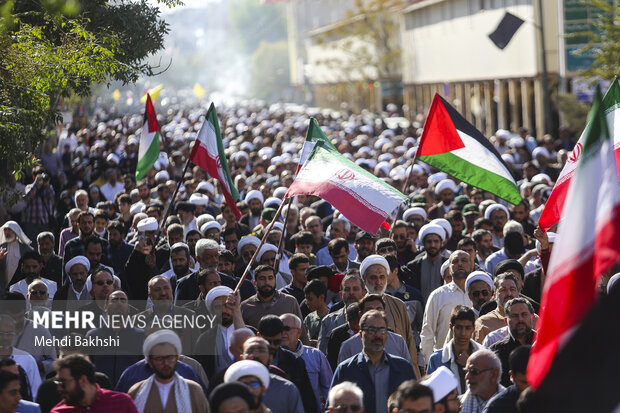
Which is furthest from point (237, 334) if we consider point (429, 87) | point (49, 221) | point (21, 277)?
point (429, 87)

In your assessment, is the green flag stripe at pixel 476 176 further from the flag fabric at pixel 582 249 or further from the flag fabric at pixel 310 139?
the flag fabric at pixel 582 249

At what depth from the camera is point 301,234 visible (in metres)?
12.3

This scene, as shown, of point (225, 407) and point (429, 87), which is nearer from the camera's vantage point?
point (225, 407)

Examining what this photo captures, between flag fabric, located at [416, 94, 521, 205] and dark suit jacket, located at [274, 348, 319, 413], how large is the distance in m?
3.97

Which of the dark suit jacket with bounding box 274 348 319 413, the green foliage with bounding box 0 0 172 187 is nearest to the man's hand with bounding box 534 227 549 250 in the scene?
the dark suit jacket with bounding box 274 348 319 413

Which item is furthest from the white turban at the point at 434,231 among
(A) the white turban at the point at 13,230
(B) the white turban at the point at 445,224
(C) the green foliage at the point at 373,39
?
(C) the green foliage at the point at 373,39

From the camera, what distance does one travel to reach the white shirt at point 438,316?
9461 millimetres

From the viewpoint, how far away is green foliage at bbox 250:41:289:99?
124562mm

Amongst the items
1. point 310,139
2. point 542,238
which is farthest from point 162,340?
point 310,139

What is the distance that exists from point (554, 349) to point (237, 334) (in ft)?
9.94

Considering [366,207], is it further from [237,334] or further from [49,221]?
[49,221]

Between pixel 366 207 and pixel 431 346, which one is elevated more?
pixel 366 207

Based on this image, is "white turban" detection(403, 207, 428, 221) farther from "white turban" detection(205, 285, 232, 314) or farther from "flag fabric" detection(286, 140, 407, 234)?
"white turban" detection(205, 285, 232, 314)

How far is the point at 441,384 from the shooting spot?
21.2 feet
